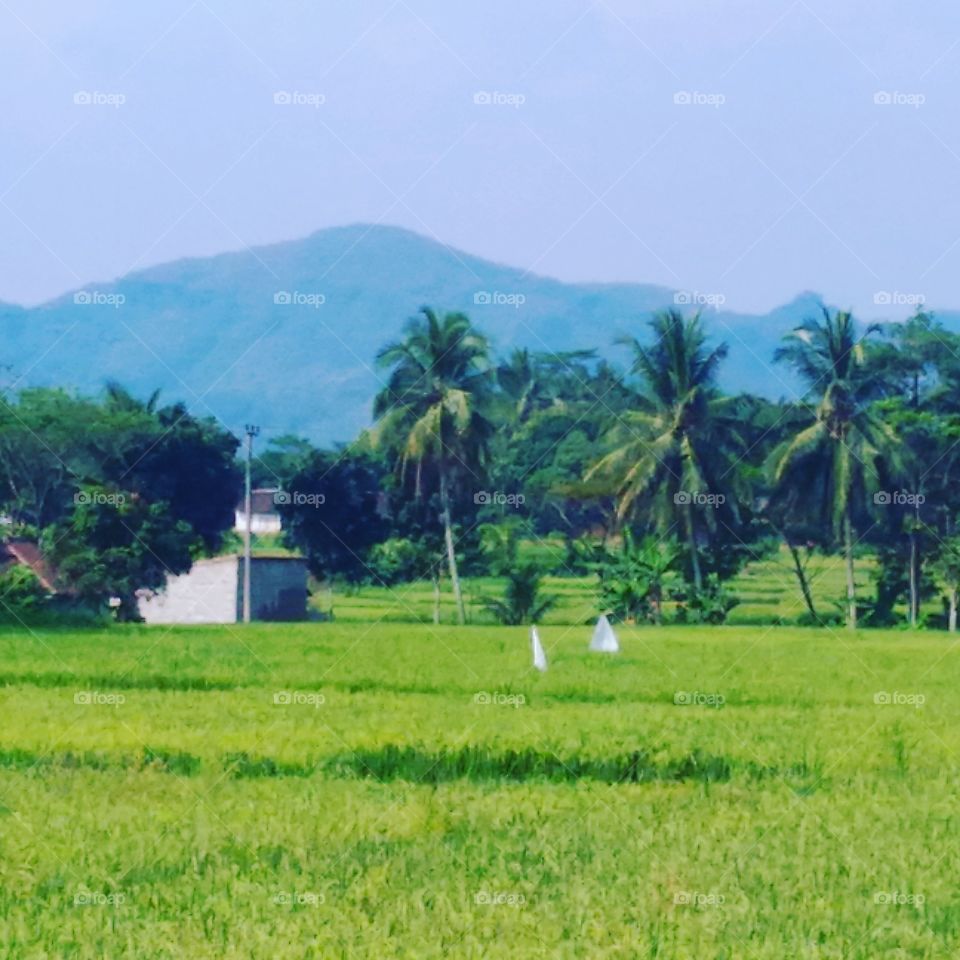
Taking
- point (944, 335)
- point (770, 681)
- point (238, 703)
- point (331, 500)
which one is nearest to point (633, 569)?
point (331, 500)

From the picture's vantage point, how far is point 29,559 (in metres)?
40.7

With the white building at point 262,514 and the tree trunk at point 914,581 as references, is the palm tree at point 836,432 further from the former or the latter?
the white building at point 262,514

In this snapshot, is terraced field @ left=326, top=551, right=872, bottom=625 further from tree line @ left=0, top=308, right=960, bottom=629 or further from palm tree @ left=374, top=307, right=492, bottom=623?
palm tree @ left=374, top=307, right=492, bottom=623

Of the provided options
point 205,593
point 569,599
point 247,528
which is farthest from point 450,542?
point 247,528

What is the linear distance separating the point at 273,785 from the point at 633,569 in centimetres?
2981

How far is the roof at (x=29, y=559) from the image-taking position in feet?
124

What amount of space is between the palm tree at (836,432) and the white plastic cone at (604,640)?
16.7 m

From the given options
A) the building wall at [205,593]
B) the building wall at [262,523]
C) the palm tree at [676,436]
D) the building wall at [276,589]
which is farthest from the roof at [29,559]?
the building wall at [262,523]

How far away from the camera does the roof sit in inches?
1489

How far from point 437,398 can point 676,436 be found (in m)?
5.86

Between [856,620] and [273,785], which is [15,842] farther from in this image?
[856,620]

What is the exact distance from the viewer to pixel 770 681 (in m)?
18.6

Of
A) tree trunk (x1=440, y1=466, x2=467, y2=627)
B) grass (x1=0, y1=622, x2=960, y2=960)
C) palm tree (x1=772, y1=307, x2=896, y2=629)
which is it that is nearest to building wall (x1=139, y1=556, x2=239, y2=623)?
tree trunk (x1=440, y1=466, x2=467, y2=627)

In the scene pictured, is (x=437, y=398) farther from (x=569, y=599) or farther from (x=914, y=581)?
(x=914, y=581)
